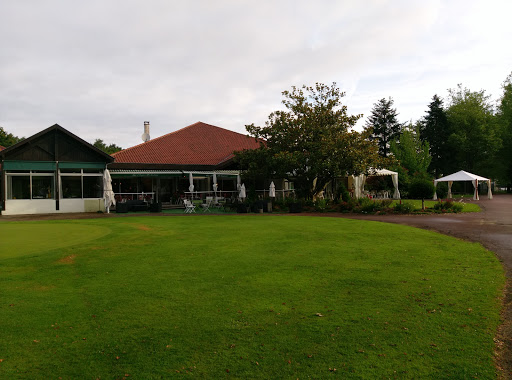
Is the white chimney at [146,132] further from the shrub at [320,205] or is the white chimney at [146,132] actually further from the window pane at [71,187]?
the shrub at [320,205]

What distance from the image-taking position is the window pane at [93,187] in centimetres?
2193

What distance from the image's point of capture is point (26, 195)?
20500 mm

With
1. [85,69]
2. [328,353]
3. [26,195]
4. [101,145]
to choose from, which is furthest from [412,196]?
[101,145]

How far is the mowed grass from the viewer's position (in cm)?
321

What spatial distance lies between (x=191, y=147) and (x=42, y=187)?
11.3 m

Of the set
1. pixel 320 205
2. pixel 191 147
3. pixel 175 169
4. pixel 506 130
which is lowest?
pixel 320 205

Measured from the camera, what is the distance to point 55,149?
20938 mm

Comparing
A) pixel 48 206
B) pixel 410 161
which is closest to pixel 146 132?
pixel 48 206

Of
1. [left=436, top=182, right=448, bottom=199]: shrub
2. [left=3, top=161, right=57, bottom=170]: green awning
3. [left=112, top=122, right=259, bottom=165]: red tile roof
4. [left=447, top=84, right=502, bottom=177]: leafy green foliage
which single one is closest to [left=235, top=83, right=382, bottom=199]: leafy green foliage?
[left=112, top=122, right=259, bottom=165]: red tile roof

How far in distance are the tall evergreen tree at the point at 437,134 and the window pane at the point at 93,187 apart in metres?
46.0

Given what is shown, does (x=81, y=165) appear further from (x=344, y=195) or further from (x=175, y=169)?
(x=344, y=195)

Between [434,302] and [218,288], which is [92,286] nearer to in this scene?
[218,288]

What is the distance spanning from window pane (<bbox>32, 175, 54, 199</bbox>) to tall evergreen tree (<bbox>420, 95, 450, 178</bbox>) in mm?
48614

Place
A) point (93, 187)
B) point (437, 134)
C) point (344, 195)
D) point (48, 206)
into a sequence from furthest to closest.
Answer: point (437, 134) < point (93, 187) < point (344, 195) < point (48, 206)
